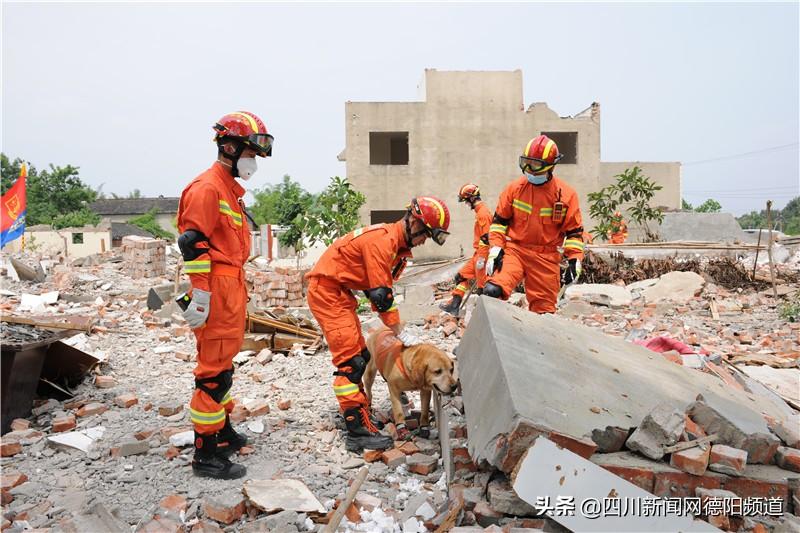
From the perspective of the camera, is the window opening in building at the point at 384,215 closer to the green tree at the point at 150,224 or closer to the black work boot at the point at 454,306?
the black work boot at the point at 454,306

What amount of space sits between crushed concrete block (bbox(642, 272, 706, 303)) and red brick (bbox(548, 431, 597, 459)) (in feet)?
28.3

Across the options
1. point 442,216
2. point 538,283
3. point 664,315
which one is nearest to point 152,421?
point 442,216

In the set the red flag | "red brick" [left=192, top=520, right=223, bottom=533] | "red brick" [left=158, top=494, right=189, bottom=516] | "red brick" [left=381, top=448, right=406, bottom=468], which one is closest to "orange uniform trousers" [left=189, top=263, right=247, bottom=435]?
"red brick" [left=158, top=494, right=189, bottom=516]

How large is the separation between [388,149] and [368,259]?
71.7 feet

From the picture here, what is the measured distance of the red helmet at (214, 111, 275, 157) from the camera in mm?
3621

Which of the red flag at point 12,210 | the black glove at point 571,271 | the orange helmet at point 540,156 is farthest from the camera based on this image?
the red flag at point 12,210

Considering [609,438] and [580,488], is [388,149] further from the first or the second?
[580,488]

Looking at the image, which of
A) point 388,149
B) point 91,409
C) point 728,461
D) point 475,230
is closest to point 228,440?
point 91,409

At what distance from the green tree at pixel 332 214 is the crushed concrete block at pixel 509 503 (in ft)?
37.9

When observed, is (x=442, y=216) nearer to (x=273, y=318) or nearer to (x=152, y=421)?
(x=152, y=421)

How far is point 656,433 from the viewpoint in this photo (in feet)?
8.90

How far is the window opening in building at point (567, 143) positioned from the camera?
899 inches

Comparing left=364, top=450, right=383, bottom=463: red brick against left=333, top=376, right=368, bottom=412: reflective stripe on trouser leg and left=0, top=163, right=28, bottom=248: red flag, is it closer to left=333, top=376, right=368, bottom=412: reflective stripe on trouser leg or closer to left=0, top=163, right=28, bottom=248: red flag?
left=333, top=376, right=368, bottom=412: reflective stripe on trouser leg

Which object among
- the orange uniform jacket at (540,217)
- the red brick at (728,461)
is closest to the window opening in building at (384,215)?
the orange uniform jacket at (540,217)
